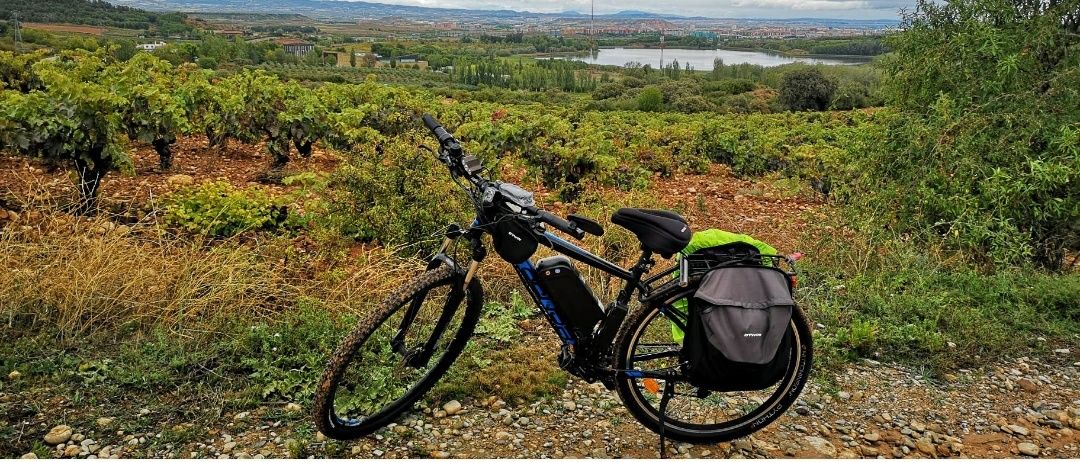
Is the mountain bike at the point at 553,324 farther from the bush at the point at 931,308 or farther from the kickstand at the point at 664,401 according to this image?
the bush at the point at 931,308

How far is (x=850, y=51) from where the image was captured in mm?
80438

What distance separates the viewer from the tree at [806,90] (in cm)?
4753

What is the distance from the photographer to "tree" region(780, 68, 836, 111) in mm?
47531

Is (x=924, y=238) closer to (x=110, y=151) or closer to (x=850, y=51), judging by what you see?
(x=110, y=151)

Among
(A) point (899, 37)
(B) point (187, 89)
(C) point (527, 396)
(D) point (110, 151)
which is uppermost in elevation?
(A) point (899, 37)

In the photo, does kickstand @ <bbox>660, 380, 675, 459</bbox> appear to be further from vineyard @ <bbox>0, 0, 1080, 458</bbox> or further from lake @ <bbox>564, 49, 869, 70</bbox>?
lake @ <bbox>564, 49, 869, 70</bbox>

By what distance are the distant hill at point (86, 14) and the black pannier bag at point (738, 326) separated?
59132mm

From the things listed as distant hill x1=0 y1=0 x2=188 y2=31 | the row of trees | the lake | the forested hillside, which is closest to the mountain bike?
the forested hillside

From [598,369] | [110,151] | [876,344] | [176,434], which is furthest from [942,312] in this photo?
[110,151]

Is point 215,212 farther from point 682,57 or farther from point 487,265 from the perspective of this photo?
point 682,57

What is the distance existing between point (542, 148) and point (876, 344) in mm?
5800

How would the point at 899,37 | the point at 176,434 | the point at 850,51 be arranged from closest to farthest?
the point at 176,434 < the point at 899,37 < the point at 850,51

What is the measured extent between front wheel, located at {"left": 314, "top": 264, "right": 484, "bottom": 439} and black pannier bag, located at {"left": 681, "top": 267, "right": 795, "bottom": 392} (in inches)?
43.0

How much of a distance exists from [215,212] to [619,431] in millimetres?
4379
